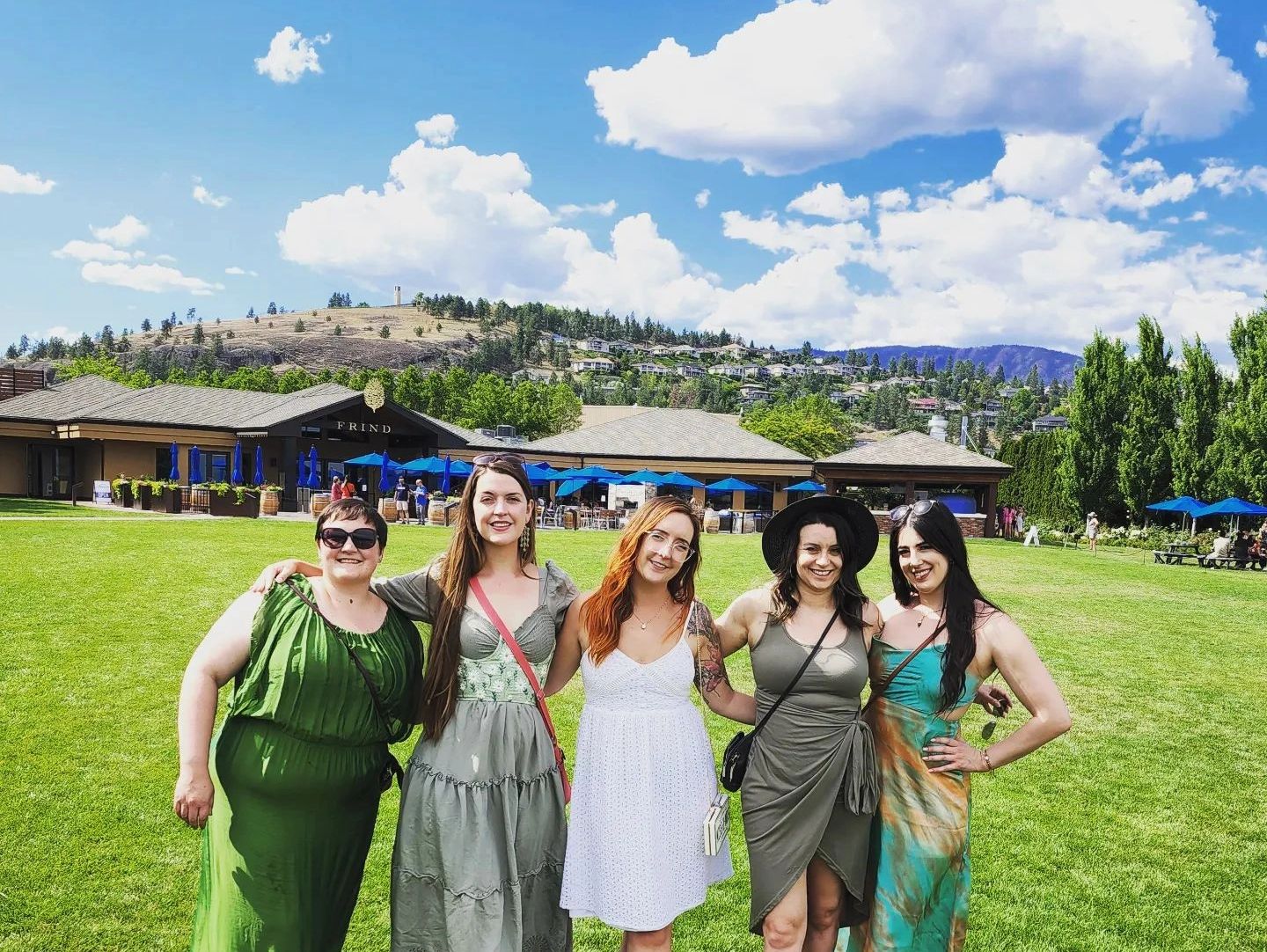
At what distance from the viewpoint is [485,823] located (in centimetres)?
288

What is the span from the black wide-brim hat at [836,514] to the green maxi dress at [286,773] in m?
1.45

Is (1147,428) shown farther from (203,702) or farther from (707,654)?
(203,702)

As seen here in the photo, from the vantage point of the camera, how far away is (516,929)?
2924 millimetres

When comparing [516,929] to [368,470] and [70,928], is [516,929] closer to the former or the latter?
[70,928]

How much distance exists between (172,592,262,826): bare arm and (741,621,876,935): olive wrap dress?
5.82ft

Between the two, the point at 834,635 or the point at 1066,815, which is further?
the point at 1066,815

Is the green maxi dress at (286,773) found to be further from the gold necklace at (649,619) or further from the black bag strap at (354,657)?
the gold necklace at (649,619)

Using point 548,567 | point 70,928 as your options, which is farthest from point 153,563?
→ point 548,567

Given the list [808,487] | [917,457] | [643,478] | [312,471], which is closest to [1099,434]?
[917,457]

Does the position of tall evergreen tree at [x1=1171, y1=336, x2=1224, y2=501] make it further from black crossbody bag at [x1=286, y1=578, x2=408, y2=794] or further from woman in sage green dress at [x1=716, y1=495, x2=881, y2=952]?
black crossbody bag at [x1=286, y1=578, x2=408, y2=794]

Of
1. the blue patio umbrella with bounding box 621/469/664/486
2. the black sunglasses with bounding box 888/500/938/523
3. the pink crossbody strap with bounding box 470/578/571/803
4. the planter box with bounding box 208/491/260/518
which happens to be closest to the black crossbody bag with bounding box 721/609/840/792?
the black sunglasses with bounding box 888/500/938/523

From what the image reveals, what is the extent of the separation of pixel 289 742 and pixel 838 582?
1989mm

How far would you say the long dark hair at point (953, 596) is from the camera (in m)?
3.06

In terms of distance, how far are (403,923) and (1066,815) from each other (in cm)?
483
